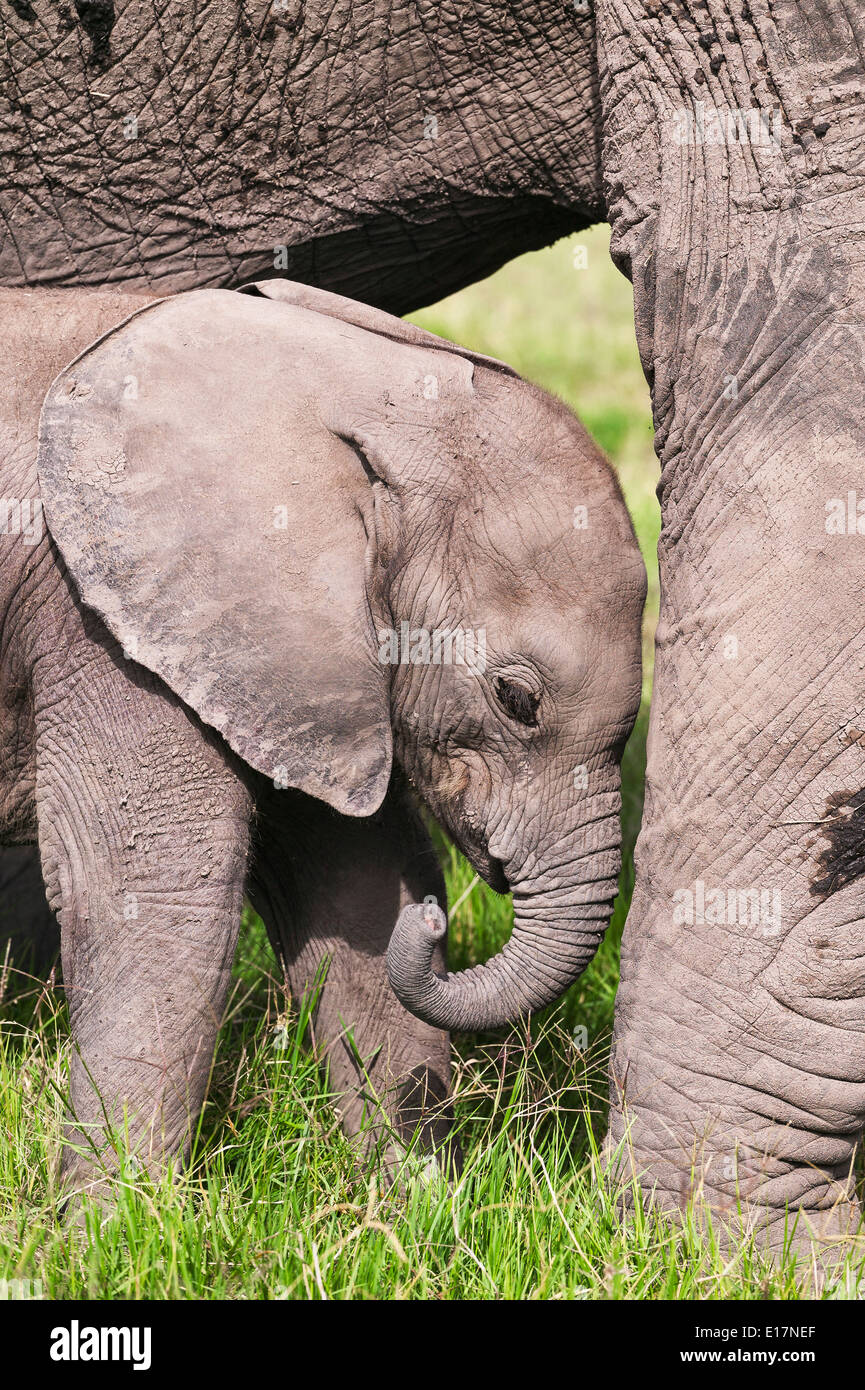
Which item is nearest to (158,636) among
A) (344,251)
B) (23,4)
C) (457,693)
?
(457,693)

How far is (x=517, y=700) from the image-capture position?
11.5 ft

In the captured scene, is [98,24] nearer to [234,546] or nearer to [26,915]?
[234,546]

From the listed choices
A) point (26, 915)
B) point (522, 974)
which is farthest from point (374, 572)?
point (26, 915)

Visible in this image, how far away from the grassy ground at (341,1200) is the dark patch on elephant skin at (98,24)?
211cm

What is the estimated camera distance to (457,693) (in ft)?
11.7

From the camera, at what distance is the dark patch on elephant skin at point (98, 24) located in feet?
12.9

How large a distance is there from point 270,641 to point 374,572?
24 cm

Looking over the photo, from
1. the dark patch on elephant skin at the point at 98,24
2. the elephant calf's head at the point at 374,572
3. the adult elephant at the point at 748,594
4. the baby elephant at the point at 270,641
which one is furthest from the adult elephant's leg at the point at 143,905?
the dark patch on elephant skin at the point at 98,24

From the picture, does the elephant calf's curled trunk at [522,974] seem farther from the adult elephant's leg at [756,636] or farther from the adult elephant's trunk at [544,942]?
the adult elephant's leg at [756,636]

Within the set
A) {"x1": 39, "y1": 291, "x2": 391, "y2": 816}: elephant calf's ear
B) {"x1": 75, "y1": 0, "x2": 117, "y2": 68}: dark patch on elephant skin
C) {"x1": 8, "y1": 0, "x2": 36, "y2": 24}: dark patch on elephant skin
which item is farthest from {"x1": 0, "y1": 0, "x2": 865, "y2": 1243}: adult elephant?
{"x1": 8, "y1": 0, "x2": 36, "y2": 24}: dark patch on elephant skin

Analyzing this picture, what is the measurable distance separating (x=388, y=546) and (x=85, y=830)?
2.58ft

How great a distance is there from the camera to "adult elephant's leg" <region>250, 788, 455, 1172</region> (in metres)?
3.95

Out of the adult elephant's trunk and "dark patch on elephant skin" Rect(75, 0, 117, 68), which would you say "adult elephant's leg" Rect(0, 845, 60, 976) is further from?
"dark patch on elephant skin" Rect(75, 0, 117, 68)
